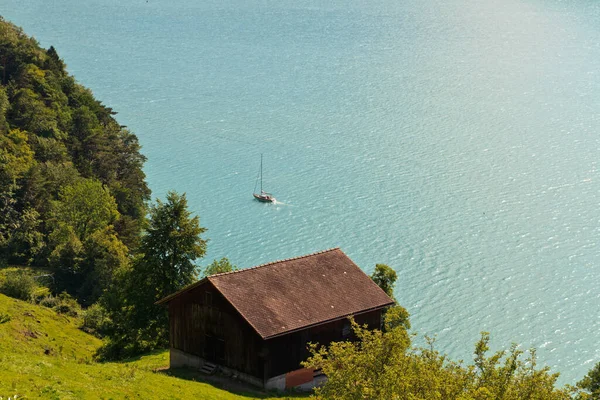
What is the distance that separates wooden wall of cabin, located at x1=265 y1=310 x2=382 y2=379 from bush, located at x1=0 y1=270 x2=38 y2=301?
28171 millimetres

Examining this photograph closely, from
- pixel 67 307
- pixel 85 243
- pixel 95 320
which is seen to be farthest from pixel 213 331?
pixel 85 243

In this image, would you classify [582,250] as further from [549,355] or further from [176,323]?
[176,323]

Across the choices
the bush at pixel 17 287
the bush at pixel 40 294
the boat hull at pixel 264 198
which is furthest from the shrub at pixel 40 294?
the boat hull at pixel 264 198

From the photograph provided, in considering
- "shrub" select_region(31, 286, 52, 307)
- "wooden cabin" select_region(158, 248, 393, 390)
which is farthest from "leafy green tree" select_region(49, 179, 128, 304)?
"wooden cabin" select_region(158, 248, 393, 390)

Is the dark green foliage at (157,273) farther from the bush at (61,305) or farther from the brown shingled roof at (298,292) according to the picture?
the bush at (61,305)

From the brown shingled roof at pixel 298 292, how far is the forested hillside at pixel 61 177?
87.1ft

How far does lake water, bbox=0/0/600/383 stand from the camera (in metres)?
89.0

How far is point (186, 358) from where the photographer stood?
46250mm

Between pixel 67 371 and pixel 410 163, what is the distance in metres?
92.9

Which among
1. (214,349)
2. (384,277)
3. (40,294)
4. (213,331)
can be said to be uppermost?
(40,294)

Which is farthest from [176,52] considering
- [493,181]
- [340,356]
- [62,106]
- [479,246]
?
[340,356]

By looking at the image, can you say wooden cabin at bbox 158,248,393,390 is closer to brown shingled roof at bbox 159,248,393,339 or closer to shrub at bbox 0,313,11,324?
brown shingled roof at bbox 159,248,393,339

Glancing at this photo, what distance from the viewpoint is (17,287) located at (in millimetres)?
62594

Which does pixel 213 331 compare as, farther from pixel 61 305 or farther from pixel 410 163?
pixel 410 163
